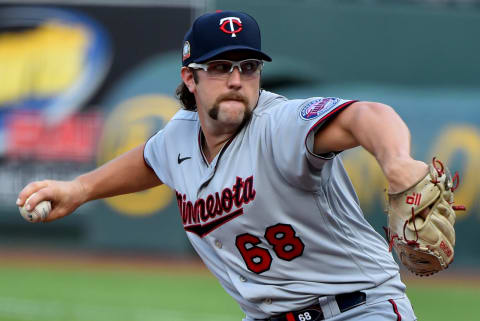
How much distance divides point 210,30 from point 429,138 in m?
9.64

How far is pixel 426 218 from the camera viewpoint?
322 centimetres

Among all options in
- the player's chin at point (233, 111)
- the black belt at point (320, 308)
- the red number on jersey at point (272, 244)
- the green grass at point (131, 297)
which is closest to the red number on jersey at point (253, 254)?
the red number on jersey at point (272, 244)

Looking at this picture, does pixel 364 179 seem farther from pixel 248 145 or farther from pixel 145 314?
pixel 248 145

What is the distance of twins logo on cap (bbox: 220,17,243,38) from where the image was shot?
13.1 ft

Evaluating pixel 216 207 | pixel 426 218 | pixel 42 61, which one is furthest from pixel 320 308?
pixel 42 61

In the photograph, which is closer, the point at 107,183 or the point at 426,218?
the point at 426,218

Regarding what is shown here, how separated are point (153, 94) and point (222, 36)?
1011 cm

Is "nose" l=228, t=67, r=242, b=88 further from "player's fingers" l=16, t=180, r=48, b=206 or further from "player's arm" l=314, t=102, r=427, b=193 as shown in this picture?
"player's fingers" l=16, t=180, r=48, b=206

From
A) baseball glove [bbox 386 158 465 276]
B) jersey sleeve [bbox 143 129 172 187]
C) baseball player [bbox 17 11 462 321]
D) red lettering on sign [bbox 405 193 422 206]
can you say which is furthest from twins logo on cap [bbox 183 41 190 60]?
red lettering on sign [bbox 405 193 422 206]

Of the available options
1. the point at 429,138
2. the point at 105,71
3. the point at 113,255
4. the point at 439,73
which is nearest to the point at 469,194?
the point at 429,138

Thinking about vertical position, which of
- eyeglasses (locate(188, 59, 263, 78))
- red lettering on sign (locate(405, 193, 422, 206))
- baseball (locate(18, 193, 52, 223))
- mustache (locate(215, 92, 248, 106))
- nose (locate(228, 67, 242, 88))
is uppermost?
eyeglasses (locate(188, 59, 263, 78))

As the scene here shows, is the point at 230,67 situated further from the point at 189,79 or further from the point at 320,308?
the point at 320,308

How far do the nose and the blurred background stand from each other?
784 cm

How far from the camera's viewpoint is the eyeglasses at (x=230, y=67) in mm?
3969
